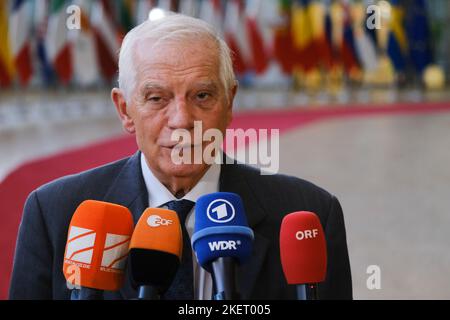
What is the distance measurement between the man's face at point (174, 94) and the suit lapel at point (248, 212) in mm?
123

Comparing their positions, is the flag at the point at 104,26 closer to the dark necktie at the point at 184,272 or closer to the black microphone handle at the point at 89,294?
the dark necktie at the point at 184,272

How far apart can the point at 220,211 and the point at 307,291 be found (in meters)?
0.17

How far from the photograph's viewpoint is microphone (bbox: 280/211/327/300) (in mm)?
1139

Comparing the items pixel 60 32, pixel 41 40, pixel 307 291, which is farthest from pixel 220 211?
pixel 41 40

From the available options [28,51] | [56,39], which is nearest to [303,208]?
[56,39]

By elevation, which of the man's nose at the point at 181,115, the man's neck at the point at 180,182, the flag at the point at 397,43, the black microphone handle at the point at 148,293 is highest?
the flag at the point at 397,43

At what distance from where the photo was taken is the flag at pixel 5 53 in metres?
8.68

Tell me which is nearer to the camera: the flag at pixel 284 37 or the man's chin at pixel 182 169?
the man's chin at pixel 182 169

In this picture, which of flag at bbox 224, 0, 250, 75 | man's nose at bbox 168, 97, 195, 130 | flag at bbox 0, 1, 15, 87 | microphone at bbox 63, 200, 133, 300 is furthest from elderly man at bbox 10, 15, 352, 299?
flag at bbox 0, 1, 15, 87

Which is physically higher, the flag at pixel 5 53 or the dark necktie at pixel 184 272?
the flag at pixel 5 53

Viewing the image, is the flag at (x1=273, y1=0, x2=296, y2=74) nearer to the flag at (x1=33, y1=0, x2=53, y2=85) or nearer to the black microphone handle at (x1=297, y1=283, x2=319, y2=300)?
the flag at (x1=33, y1=0, x2=53, y2=85)
